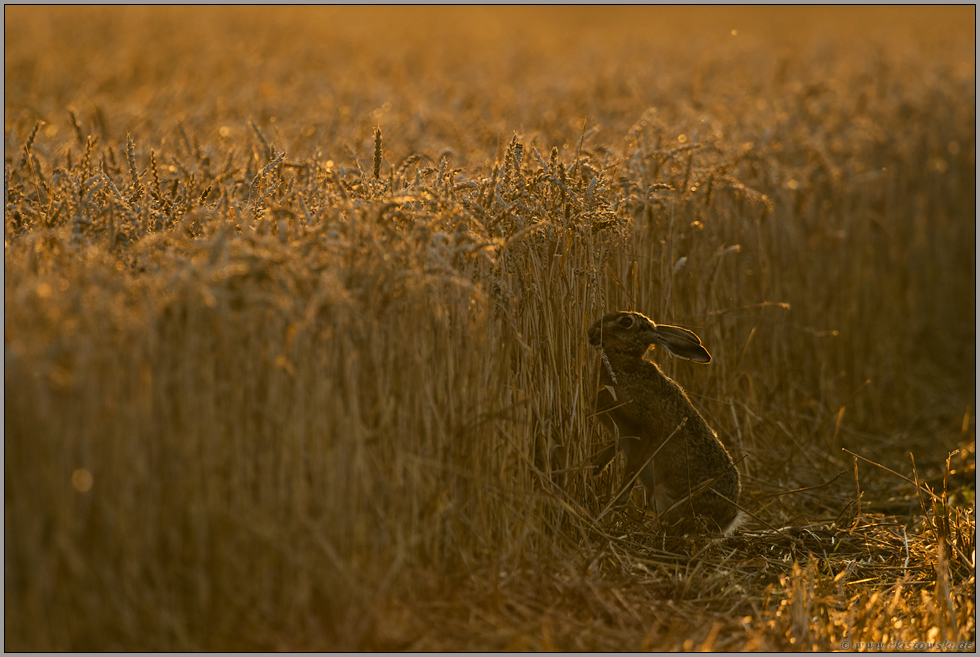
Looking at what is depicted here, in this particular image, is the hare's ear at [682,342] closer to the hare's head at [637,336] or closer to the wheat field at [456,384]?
the hare's head at [637,336]

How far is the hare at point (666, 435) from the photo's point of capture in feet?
13.8

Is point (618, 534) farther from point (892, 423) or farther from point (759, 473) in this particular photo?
point (892, 423)

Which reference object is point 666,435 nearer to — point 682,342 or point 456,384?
point 682,342

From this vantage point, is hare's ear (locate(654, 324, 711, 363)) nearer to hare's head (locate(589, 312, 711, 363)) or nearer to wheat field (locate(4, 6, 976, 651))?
hare's head (locate(589, 312, 711, 363))

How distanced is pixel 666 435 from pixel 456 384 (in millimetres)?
1124

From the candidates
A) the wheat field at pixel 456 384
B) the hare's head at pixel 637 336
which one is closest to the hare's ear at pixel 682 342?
the hare's head at pixel 637 336

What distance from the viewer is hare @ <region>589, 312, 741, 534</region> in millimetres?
4219

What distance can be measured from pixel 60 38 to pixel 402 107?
7.14 m

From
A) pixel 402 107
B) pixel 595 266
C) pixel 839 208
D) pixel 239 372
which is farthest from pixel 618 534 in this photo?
pixel 402 107

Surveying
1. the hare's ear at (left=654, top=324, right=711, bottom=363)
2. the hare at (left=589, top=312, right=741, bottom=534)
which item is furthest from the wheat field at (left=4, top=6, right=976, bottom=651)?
the hare's ear at (left=654, top=324, right=711, bottom=363)

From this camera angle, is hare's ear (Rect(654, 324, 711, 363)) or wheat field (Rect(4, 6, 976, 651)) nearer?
wheat field (Rect(4, 6, 976, 651))

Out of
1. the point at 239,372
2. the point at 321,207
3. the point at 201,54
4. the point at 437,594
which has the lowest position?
the point at 437,594

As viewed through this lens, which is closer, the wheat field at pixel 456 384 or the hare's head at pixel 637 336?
the wheat field at pixel 456 384

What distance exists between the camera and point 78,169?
4824 millimetres
